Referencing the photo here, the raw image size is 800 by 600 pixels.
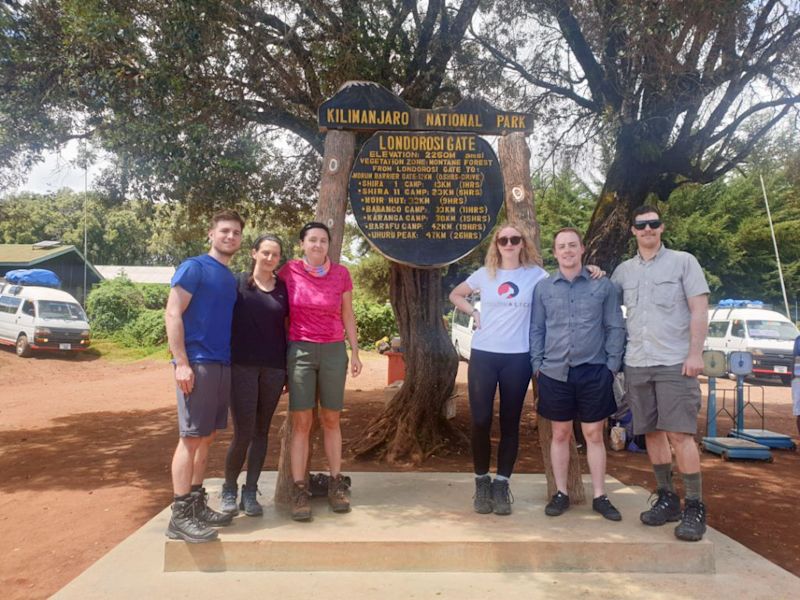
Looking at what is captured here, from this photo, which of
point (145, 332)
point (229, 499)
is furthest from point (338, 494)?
point (145, 332)

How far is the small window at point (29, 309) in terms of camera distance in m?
18.8

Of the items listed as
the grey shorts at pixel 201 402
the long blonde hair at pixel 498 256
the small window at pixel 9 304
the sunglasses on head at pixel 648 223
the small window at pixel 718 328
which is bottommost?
the small window at pixel 718 328

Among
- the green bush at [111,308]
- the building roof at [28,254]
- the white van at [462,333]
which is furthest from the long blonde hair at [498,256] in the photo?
the building roof at [28,254]

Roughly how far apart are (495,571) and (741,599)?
1223mm

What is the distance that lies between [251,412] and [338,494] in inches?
30.8

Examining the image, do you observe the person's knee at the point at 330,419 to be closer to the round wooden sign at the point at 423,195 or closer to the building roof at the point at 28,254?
the round wooden sign at the point at 423,195

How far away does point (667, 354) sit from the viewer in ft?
12.1

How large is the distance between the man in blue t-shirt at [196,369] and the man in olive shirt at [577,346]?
72.9 inches

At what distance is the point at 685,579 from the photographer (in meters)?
3.44

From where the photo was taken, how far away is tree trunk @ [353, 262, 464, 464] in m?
7.10

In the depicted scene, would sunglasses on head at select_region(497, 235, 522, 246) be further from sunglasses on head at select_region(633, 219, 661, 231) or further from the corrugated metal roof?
the corrugated metal roof

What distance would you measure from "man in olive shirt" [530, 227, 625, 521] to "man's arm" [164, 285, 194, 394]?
2.01 meters

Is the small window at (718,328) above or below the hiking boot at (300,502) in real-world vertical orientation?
above

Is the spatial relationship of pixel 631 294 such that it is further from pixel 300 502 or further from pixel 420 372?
pixel 420 372
